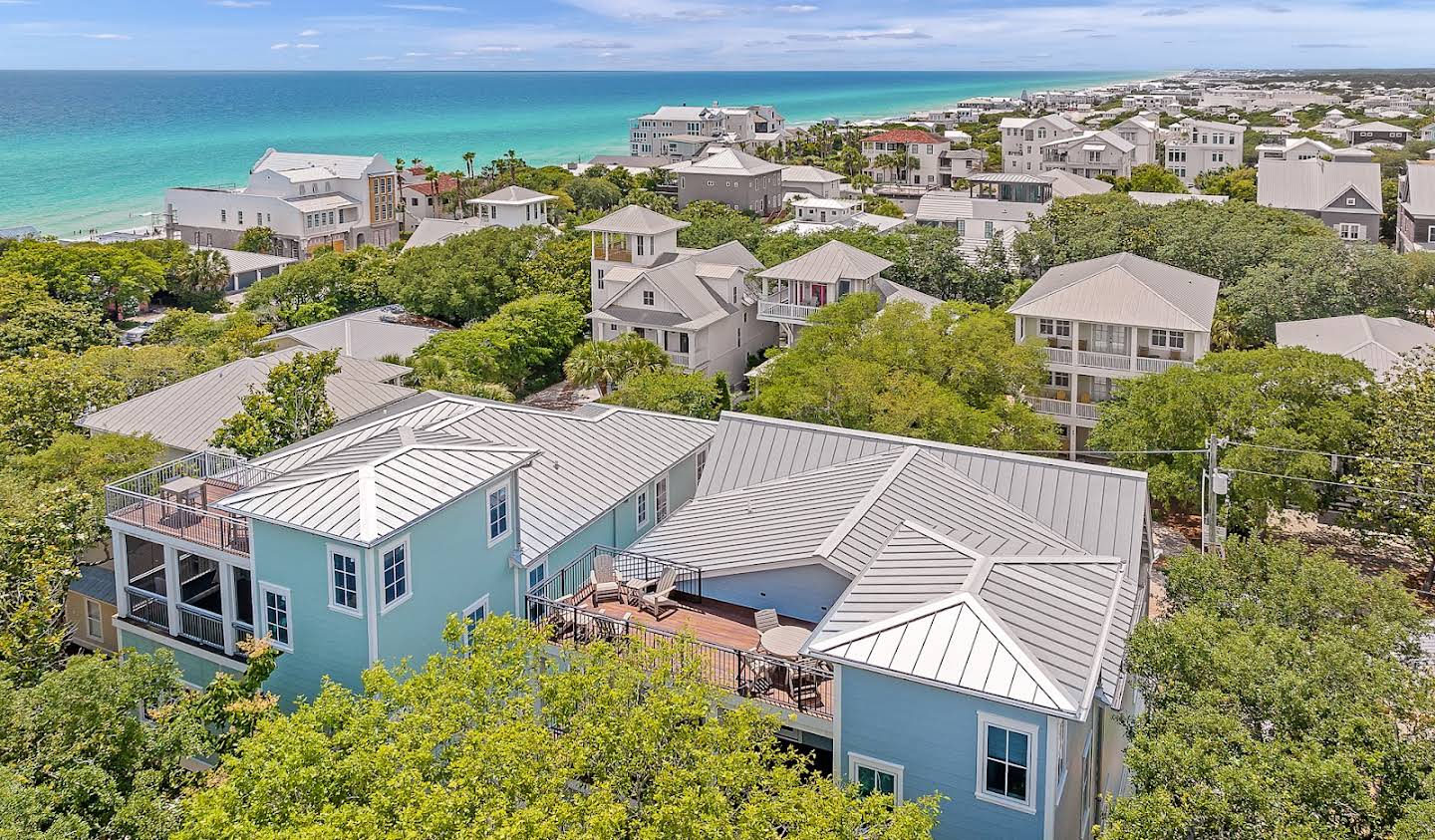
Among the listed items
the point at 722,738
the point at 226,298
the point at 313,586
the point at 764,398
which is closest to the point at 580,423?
the point at 313,586

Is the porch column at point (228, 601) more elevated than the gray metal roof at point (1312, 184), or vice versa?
the gray metal roof at point (1312, 184)

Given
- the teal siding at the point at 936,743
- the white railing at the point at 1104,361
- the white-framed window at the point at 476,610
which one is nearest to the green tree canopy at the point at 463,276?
the white railing at the point at 1104,361

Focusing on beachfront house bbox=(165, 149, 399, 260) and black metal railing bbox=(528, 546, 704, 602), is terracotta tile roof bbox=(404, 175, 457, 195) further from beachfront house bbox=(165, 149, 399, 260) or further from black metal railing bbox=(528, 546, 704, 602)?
black metal railing bbox=(528, 546, 704, 602)

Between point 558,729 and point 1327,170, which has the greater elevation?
point 1327,170

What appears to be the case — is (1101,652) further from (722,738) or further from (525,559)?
(525,559)

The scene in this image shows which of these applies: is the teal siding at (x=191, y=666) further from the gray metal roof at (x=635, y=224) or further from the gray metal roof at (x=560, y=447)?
the gray metal roof at (x=635, y=224)
